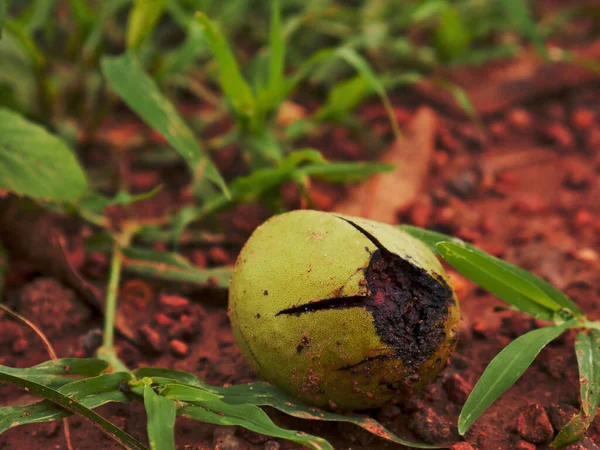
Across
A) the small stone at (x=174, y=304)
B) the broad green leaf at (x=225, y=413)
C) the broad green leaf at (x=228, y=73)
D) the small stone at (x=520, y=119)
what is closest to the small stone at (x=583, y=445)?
the broad green leaf at (x=225, y=413)

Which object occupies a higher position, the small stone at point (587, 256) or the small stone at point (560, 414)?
the small stone at point (587, 256)

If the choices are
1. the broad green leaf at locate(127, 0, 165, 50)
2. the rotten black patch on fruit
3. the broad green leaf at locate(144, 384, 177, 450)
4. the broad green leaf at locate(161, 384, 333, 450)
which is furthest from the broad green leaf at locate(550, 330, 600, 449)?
the broad green leaf at locate(127, 0, 165, 50)

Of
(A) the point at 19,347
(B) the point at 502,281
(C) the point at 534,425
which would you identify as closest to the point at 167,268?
(A) the point at 19,347

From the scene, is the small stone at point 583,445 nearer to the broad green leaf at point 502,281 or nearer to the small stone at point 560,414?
the small stone at point 560,414

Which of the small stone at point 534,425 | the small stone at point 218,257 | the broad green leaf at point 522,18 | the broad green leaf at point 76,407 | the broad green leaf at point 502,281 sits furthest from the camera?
the broad green leaf at point 522,18

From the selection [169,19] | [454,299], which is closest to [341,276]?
[454,299]

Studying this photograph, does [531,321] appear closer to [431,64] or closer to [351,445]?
[351,445]

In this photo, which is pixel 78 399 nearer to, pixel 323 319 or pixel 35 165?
pixel 323 319

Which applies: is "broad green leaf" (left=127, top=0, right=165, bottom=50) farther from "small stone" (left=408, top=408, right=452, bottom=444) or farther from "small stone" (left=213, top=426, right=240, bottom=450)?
"small stone" (left=408, top=408, right=452, bottom=444)
